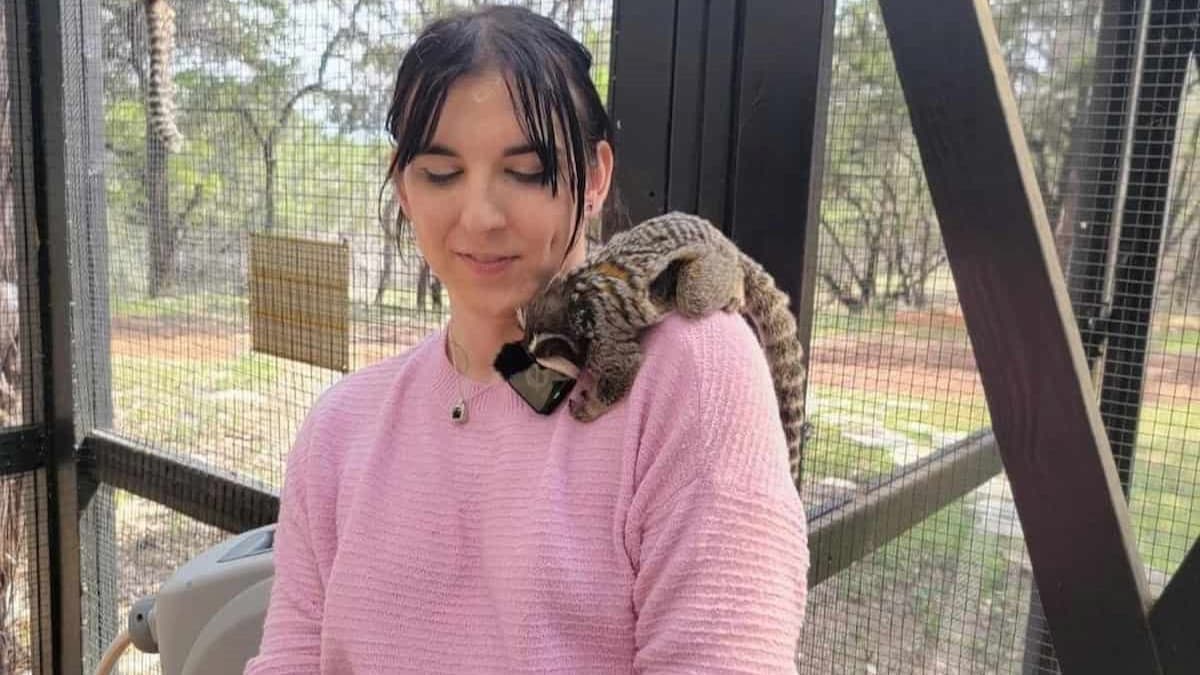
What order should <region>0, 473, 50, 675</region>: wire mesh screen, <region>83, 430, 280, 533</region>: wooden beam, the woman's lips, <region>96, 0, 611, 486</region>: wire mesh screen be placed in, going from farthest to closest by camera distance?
1. <region>0, 473, 50, 675</region>: wire mesh screen
2. <region>83, 430, 280, 533</region>: wooden beam
3. <region>96, 0, 611, 486</region>: wire mesh screen
4. the woman's lips

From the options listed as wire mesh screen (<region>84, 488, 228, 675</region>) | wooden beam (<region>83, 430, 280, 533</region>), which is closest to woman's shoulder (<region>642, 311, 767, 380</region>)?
wooden beam (<region>83, 430, 280, 533</region>)

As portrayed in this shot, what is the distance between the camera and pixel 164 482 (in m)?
2.49

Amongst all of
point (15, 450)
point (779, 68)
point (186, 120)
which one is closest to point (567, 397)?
point (779, 68)

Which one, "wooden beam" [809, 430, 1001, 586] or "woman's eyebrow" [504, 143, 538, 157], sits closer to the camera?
"woman's eyebrow" [504, 143, 538, 157]

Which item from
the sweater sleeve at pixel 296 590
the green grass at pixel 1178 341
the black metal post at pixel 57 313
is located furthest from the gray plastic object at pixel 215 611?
the green grass at pixel 1178 341

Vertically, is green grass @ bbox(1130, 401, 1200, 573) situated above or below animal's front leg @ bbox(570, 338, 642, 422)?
below

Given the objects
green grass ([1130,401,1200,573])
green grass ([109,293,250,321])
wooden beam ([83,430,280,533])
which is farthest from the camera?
green grass ([109,293,250,321])

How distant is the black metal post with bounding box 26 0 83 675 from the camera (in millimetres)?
2570

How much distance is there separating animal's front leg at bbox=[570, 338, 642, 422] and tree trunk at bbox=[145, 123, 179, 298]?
71.5 inches

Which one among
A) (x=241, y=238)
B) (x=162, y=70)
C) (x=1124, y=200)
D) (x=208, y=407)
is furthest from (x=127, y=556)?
(x=1124, y=200)

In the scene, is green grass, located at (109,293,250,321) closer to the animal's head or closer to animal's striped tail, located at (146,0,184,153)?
animal's striped tail, located at (146,0,184,153)

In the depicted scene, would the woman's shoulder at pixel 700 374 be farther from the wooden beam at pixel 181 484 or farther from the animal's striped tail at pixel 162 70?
the animal's striped tail at pixel 162 70

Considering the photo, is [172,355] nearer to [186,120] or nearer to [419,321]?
[186,120]

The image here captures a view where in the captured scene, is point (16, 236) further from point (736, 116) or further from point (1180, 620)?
point (1180, 620)
